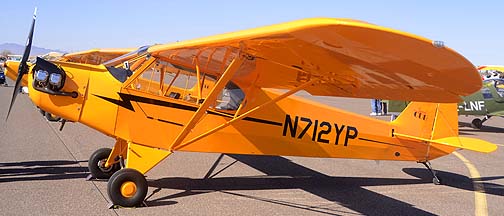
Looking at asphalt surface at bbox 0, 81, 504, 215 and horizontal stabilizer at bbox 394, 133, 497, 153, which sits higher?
horizontal stabilizer at bbox 394, 133, 497, 153

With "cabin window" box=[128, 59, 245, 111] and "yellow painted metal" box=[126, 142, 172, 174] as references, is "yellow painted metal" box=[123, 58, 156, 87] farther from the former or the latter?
"yellow painted metal" box=[126, 142, 172, 174]

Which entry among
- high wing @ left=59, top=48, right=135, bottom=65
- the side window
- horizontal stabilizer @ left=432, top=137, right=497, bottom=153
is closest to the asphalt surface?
horizontal stabilizer @ left=432, top=137, right=497, bottom=153

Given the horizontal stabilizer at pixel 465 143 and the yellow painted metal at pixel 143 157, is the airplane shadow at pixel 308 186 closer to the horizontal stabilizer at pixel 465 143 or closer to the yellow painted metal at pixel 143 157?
the yellow painted metal at pixel 143 157

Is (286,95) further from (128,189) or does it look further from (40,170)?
(40,170)

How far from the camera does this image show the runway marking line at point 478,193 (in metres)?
6.07

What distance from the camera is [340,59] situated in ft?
14.9

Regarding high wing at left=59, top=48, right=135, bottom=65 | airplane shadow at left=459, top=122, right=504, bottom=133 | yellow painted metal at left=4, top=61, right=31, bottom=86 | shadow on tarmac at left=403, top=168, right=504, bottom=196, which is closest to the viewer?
yellow painted metal at left=4, top=61, right=31, bottom=86

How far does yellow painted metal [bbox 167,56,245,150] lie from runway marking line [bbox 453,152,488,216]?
3.69 m

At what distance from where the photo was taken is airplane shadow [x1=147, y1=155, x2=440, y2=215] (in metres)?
5.92

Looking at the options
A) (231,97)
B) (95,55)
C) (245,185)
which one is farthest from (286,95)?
(95,55)

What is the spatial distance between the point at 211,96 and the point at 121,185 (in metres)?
1.52

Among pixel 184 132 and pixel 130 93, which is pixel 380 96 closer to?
pixel 184 132

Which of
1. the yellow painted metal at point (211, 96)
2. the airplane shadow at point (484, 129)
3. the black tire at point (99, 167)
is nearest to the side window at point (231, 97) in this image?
the yellow painted metal at point (211, 96)

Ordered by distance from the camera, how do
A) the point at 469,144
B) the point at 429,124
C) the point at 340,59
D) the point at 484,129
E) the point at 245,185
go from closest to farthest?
the point at 340,59, the point at 245,185, the point at 469,144, the point at 429,124, the point at 484,129
